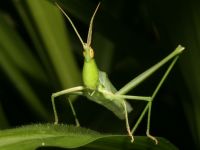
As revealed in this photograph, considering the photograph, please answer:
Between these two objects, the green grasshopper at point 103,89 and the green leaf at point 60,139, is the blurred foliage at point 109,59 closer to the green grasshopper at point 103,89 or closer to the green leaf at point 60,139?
the green grasshopper at point 103,89

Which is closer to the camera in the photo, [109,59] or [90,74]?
[90,74]

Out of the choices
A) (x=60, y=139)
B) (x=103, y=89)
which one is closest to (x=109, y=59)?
(x=103, y=89)

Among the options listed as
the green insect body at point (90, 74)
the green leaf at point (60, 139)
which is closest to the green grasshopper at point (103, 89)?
the green insect body at point (90, 74)

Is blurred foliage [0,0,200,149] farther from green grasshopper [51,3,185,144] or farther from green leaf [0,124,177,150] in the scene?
green leaf [0,124,177,150]

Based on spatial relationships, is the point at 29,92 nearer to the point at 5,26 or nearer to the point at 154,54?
the point at 5,26

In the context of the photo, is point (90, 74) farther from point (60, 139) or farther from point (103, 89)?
point (60, 139)
